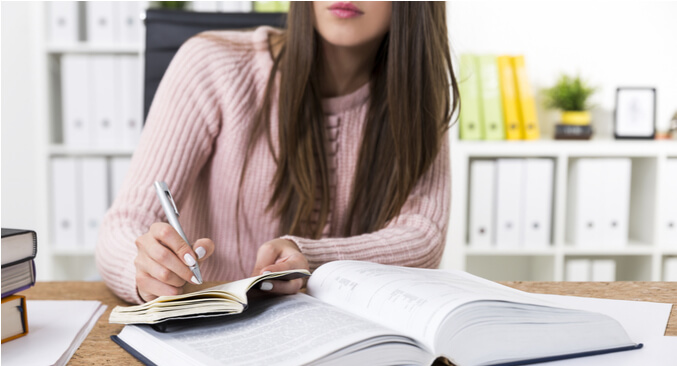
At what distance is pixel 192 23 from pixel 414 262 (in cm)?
73

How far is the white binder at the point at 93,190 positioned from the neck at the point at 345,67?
1.28 metres

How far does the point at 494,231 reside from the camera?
2260 millimetres

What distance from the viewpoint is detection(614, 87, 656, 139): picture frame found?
7.51ft

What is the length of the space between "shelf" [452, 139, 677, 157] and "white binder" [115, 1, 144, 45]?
1.17 metres

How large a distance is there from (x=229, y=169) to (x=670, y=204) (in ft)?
5.69

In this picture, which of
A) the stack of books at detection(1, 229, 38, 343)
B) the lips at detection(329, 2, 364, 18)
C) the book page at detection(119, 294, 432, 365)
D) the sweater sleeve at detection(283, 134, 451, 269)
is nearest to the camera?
the book page at detection(119, 294, 432, 365)

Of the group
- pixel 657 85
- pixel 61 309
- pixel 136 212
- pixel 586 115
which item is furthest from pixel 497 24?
pixel 61 309

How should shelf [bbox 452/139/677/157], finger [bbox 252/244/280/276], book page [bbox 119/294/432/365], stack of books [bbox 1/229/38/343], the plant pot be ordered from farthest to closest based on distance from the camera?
1. the plant pot
2. shelf [bbox 452/139/677/157]
3. finger [bbox 252/244/280/276]
4. stack of books [bbox 1/229/38/343]
5. book page [bbox 119/294/432/365]

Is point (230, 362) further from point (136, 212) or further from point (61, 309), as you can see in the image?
point (136, 212)

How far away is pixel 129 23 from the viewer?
7.29ft

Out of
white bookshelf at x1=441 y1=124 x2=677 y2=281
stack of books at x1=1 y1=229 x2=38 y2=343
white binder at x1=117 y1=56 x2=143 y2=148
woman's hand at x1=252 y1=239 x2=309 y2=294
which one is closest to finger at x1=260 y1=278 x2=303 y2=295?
woman's hand at x1=252 y1=239 x2=309 y2=294

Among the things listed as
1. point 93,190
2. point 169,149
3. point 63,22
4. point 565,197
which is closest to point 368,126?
point 169,149

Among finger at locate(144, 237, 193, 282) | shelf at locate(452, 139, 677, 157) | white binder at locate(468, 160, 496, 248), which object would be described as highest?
shelf at locate(452, 139, 677, 157)

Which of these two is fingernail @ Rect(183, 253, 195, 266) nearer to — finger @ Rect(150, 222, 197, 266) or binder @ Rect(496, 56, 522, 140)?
finger @ Rect(150, 222, 197, 266)
